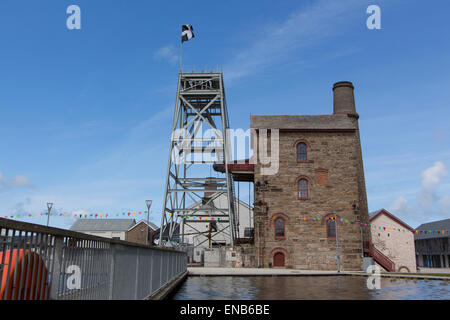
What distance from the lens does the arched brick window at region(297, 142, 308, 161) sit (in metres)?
33.7

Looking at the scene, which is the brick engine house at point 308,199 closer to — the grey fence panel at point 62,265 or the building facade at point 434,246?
the building facade at point 434,246

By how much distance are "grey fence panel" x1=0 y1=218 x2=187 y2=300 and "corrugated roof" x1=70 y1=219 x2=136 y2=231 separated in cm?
5374

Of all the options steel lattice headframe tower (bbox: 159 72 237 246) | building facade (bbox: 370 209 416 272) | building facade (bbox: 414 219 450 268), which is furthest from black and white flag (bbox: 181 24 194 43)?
building facade (bbox: 414 219 450 268)

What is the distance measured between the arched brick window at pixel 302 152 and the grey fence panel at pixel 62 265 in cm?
2717

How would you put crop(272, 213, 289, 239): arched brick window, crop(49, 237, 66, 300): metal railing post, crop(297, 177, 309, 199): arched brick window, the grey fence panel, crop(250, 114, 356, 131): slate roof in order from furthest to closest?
crop(250, 114, 356, 131): slate roof < crop(297, 177, 309, 199): arched brick window < crop(272, 213, 289, 239): arched brick window < crop(49, 237, 66, 300): metal railing post < the grey fence panel

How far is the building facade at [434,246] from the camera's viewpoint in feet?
170

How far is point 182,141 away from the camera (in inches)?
1325

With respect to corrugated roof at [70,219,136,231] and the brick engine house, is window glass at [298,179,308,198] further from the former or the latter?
corrugated roof at [70,219,136,231]

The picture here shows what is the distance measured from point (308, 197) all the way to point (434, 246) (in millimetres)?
32183

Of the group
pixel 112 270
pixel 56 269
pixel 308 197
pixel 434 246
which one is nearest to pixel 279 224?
pixel 308 197

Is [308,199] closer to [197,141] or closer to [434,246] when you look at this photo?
[197,141]

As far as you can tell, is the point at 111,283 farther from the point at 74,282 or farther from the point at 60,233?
the point at 60,233

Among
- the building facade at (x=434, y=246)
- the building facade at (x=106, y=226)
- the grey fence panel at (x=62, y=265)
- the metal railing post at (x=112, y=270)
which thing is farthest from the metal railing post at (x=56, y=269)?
the building facade at (x=106, y=226)
